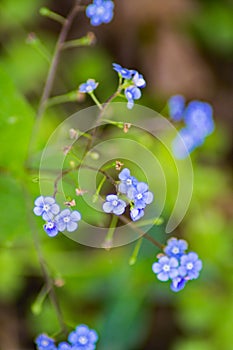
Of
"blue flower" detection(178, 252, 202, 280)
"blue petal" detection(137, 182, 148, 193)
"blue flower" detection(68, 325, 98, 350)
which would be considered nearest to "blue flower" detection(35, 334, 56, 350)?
"blue flower" detection(68, 325, 98, 350)

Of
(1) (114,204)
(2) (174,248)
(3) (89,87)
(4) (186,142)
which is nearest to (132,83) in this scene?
(3) (89,87)

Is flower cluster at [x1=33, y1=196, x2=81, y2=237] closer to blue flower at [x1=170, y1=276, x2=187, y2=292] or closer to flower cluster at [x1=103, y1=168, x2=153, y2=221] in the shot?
flower cluster at [x1=103, y1=168, x2=153, y2=221]

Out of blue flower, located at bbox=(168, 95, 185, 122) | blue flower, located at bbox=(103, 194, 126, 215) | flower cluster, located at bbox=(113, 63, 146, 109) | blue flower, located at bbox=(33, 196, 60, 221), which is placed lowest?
blue flower, located at bbox=(33, 196, 60, 221)

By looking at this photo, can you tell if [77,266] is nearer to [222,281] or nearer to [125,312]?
[125,312]

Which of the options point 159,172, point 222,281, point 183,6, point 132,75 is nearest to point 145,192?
point 132,75

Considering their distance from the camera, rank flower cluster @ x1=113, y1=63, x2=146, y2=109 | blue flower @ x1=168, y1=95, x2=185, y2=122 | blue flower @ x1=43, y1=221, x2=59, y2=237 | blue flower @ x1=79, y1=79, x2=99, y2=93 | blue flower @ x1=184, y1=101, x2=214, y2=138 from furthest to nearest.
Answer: blue flower @ x1=184, y1=101, x2=214, y2=138, blue flower @ x1=168, y1=95, x2=185, y2=122, blue flower @ x1=79, y1=79, x2=99, y2=93, flower cluster @ x1=113, y1=63, x2=146, y2=109, blue flower @ x1=43, y1=221, x2=59, y2=237

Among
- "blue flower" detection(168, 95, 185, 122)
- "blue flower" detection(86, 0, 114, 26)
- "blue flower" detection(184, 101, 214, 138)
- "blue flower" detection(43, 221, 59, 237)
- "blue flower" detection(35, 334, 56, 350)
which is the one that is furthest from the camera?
"blue flower" detection(184, 101, 214, 138)

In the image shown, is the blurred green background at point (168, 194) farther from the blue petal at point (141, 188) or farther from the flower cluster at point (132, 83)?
the blue petal at point (141, 188)
